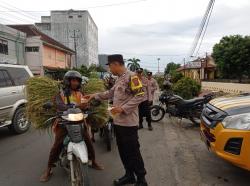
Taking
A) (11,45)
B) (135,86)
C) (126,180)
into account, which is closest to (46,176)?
(126,180)

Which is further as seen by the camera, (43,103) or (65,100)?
(43,103)

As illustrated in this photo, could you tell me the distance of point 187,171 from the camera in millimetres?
5023

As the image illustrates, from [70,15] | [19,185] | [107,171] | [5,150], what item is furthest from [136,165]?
[70,15]

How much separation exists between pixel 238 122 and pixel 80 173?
2.29m

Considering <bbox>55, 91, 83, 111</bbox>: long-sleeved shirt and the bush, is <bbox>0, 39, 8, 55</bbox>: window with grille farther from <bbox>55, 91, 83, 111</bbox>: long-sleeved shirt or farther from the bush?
<bbox>55, 91, 83, 111</bbox>: long-sleeved shirt

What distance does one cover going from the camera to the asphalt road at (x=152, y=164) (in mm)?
4648

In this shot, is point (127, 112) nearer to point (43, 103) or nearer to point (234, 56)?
point (43, 103)

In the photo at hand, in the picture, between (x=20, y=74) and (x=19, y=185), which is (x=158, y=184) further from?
(x=20, y=74)

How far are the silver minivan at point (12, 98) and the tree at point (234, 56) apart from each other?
3260 cm

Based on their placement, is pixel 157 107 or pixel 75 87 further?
pixel 157 107

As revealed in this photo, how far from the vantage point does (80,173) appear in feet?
12.3

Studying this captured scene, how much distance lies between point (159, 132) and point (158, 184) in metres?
4.11

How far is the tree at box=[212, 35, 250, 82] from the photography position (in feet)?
119

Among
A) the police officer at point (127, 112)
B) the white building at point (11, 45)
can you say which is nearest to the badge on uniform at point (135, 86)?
the police officer at point (127, 112)
